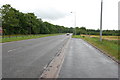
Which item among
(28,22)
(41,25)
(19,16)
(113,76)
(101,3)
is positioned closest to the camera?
(113,76)

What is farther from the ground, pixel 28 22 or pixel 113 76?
pixel 28 22

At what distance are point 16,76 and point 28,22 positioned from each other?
6814 centimetres

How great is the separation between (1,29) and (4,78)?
45106 mm

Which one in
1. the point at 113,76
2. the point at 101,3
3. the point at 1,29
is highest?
the point at 101,3

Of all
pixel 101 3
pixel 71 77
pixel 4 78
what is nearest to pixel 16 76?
pixel 4 78

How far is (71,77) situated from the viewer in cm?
616

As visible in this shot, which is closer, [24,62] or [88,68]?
[88,68]

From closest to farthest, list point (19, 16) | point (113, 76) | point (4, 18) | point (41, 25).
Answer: point (113, 76), point (4, 18), point (19, 16), point (41, 25)

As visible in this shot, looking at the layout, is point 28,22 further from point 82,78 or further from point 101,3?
point 82,78

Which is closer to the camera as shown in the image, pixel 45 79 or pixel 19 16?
pixel 45 79

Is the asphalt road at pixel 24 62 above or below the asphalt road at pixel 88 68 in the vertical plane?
above

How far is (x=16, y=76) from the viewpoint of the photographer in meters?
6.15

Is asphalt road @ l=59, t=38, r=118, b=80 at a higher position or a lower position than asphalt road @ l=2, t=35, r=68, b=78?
lower

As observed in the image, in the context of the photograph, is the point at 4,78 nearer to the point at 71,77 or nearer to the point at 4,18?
the point at 71,77
